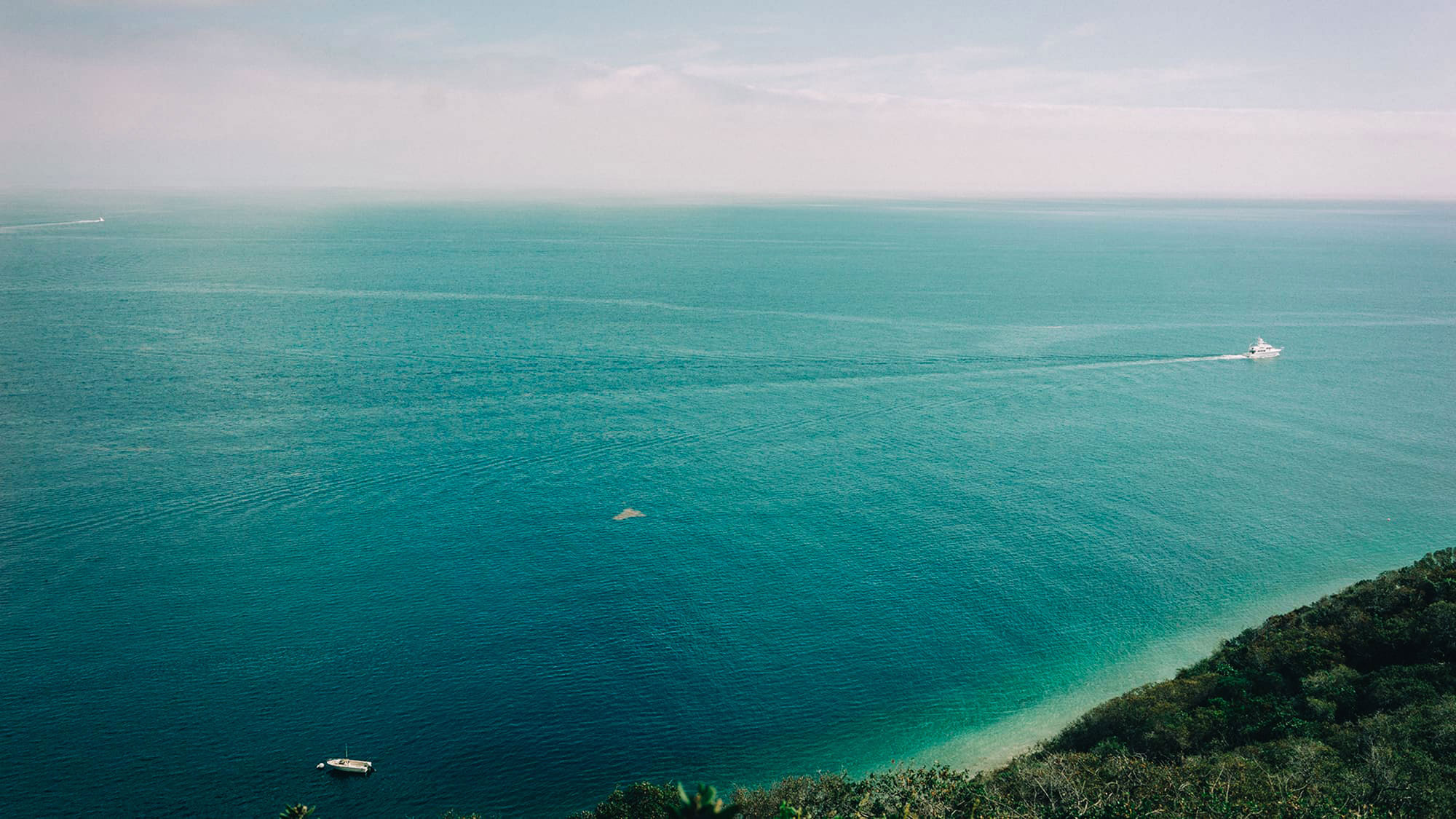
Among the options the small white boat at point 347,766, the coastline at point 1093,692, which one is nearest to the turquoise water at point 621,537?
the coastline at point 1093,692

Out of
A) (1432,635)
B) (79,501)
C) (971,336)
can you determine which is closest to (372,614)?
(79,501)

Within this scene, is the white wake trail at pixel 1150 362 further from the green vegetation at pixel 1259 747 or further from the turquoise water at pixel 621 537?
the green vegetation at pixel 1259 747

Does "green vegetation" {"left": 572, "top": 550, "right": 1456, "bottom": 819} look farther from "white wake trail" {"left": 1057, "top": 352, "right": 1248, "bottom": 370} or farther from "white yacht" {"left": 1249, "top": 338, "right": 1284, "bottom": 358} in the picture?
"white yacht" {"left": 1249, "top": 338, "right": 1284, "bottom": 358}

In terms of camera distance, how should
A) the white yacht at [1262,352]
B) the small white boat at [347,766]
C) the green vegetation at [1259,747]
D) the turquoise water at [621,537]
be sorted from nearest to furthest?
the green vegetation at [1259,747] → the small white boat at [347,766] → the turquoise water at [621,537] → the white yacht at [1262,352]

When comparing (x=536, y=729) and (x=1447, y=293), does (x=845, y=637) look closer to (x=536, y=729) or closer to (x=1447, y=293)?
(x=536, y=729)

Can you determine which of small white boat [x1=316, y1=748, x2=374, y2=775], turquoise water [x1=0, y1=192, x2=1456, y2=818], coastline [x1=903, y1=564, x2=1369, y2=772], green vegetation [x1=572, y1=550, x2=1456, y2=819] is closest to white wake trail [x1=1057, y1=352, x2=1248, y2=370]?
turquoise water [x1=0, y1=192, x2=1456, y2=818]

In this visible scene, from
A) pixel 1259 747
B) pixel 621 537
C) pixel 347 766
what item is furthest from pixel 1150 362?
pixel 347 766
